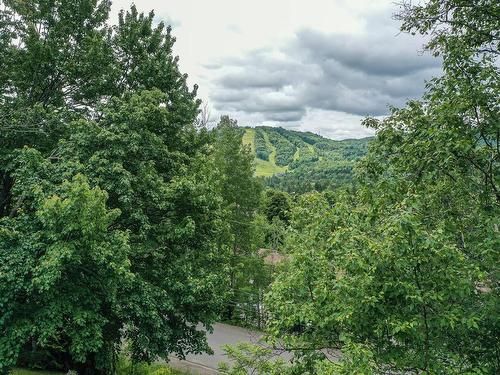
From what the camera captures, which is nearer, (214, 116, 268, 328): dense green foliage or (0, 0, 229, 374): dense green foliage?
(0, 0, 229, 374): dense green foliage

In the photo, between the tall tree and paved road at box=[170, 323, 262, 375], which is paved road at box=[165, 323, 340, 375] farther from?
the tall tree

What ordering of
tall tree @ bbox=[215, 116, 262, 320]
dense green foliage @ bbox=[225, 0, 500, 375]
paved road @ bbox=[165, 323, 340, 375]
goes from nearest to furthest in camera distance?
dense green foliage @ bbox=[225, 0, 500, 375], paved road @ bbox=[165, 323, 340, 375], tall tree @ bbox=[215, 116, 262, 320]

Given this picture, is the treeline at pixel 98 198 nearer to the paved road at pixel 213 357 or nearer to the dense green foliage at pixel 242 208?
the paved road at pixel 213 357

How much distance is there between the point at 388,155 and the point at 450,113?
1.80 metres

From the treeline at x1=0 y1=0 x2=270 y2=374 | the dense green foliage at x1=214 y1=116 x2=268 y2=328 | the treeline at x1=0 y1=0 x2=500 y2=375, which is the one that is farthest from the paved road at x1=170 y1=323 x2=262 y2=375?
the treeline at x1=0 y1=0 x2=500 y2=375

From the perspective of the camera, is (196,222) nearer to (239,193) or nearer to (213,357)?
(213,357)

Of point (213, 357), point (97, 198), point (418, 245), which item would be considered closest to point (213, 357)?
point (213, 357)

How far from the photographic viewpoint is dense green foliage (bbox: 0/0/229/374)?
997 centimetres

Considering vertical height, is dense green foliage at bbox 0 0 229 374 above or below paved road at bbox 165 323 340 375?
above

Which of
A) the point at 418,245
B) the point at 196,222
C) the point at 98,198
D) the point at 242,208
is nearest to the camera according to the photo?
the point at 418,245

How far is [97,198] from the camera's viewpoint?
977 cm

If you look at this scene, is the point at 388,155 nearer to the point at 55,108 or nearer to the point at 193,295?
the point at 193,295

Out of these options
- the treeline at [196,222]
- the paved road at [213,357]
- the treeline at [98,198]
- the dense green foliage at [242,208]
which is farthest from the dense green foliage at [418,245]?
the dense green foliage at [242,208]

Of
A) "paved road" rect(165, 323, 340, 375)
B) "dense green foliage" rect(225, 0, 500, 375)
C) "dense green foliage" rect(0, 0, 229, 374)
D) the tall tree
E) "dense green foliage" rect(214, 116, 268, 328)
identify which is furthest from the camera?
the tall tree
